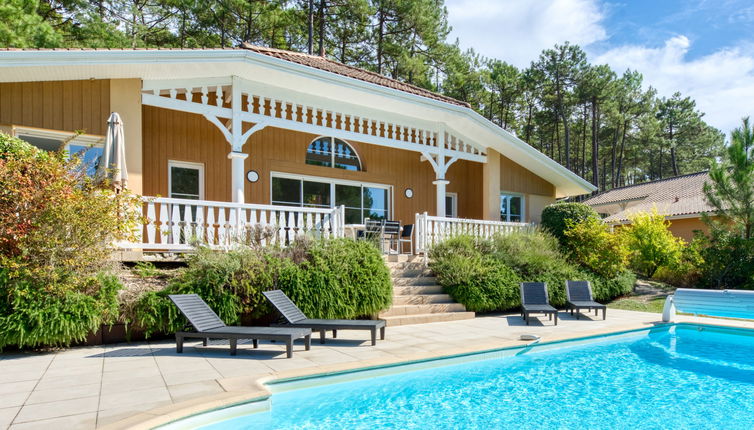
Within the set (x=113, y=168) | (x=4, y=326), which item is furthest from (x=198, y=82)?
(x=4, y=326)

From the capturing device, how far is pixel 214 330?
6184 mm

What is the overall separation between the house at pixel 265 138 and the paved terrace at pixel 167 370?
2715 mm

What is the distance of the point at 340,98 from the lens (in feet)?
36.8

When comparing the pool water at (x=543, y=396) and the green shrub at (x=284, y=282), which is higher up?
the green shrub at (x=284, y=282)

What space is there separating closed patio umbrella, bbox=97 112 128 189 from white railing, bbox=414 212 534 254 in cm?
643

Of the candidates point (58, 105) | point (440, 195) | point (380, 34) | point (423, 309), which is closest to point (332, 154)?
point (440, 195)

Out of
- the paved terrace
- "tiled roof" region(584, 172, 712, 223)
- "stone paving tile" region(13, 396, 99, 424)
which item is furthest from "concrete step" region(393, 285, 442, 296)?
"tiled roof" region(584, 172, 712, 223)

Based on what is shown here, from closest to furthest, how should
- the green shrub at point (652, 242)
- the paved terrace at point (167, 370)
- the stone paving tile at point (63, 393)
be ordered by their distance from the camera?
the paved terrace at point (167, 370) < the stone paving tile at point (63, 393) < the green shrub at point (652, 242)

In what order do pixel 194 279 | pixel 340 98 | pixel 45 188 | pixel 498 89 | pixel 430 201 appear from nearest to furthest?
pixel 45 188 → pixel 194 279 → pixel 340 98 → pixel 430 201 → pixel 498 89

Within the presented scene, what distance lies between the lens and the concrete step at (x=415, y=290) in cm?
986

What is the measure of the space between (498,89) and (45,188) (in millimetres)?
32585

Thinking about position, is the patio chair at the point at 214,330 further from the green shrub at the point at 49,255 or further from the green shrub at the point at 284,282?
the green shrub at the point at 49,255

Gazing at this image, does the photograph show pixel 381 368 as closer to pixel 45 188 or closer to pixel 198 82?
pixel 45 188

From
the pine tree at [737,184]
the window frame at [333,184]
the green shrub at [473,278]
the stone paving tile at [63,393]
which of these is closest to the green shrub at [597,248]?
the green shrub at [473,278]
